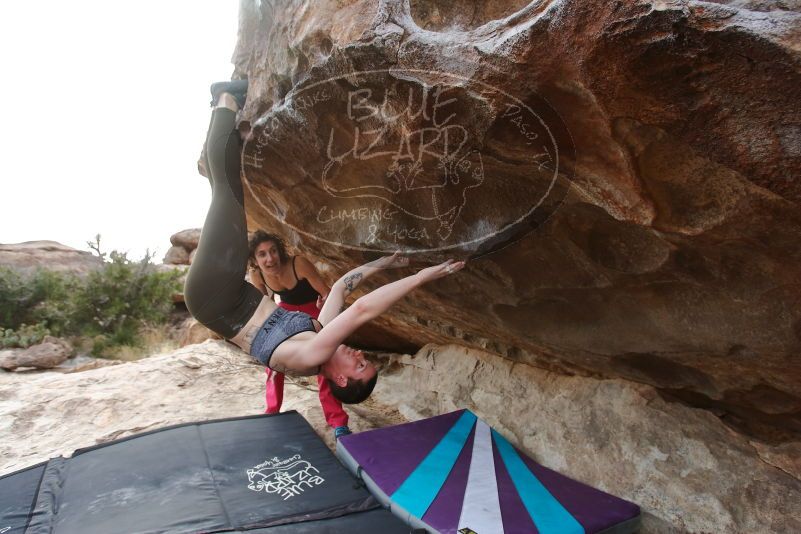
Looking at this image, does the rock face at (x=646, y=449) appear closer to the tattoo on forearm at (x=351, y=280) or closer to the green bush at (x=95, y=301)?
the tattoo on forearm at (x=351, y=280)

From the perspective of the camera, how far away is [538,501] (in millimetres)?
2496

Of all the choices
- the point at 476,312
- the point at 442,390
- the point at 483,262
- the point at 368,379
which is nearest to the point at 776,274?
the point at 483,262

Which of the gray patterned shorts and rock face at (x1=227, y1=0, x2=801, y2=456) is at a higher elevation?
rock face at (x1=227, y1=0, x2=801, y2=456)

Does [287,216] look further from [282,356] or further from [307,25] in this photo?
[307,25]

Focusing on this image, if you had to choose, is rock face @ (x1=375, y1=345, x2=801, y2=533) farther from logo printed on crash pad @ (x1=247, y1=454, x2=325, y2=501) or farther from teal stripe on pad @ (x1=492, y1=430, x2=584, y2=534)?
logo printed on crash pad @ (x1=247, y1=454, x2=325, y2=501)

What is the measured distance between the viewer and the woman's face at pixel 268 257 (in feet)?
10.7

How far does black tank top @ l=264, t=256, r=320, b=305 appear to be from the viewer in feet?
11.2

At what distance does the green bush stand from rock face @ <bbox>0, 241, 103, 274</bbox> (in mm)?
1488

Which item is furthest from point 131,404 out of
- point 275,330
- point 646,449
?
point 646,449

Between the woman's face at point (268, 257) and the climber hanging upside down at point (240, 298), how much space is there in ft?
1.81

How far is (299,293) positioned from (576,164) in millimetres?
2158

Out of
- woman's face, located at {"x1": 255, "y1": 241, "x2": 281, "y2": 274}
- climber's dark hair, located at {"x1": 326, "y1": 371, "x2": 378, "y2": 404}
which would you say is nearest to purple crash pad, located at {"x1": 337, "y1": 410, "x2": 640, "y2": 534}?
climber's dark hair, located at {"x1": 326, "y1": 371, "x2": 378, "y2": 404}

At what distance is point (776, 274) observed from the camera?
175cm

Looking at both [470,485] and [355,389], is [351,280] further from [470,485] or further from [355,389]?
[470,485]
